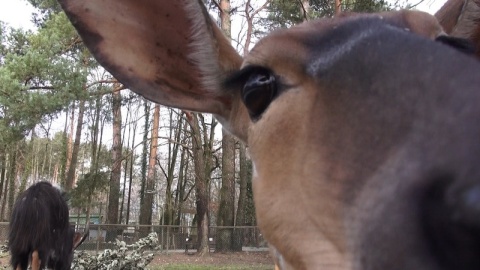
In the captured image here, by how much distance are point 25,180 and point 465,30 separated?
133 feet

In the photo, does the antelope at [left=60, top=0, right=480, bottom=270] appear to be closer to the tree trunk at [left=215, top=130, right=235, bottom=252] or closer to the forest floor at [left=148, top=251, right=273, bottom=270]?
the forest floor at [left=148, top=251, right=273, bottom=270]

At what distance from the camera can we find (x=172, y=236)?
1136 inches

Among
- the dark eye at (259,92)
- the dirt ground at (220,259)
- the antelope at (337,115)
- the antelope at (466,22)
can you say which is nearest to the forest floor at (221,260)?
the dirt ground at (220,259)

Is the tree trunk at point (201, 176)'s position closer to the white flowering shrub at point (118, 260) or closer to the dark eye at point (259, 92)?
the white flowering shrub at point (118, 260)

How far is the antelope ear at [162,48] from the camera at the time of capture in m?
2.51

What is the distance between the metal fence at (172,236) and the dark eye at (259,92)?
23497mm

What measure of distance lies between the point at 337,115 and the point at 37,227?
7.10 meters

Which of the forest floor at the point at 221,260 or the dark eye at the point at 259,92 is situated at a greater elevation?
the forest floor at the point at 221,260

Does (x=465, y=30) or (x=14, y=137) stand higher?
(x=14, y=137)

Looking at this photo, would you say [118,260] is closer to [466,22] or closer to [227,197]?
[466,22]

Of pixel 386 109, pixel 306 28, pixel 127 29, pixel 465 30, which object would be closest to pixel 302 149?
pixel 386 109

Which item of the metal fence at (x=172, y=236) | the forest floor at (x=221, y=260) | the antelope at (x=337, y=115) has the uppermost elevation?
the metal fence at (x=172, y=236)

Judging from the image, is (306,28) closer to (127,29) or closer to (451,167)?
(127,29)

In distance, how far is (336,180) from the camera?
5.06 ft
